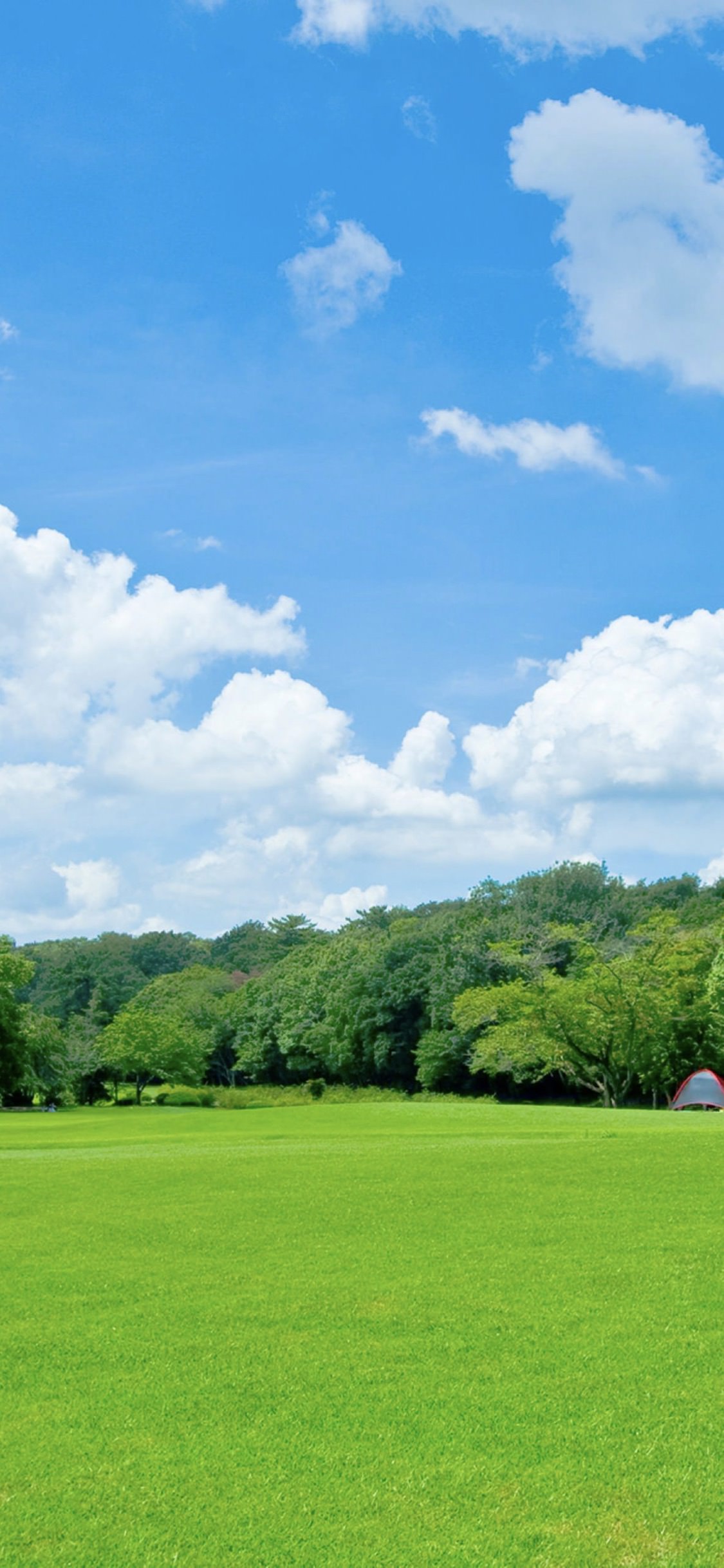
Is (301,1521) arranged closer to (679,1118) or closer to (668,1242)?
(668,1242)

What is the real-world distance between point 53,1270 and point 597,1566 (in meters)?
6.80

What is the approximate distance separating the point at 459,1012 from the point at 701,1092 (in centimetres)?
1411

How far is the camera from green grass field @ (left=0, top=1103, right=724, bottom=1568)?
5.12 metres

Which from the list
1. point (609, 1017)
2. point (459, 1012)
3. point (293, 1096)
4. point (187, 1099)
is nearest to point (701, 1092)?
point (609, 1017)

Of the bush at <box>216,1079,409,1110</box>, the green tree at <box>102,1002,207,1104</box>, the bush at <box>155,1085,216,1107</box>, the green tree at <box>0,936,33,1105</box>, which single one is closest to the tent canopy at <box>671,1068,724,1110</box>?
the bush at <box>216,1079,409,1110</box>

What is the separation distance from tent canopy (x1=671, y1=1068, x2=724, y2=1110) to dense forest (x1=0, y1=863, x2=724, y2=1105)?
367 cm

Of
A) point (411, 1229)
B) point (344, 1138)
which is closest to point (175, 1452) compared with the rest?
point (411, 1229)

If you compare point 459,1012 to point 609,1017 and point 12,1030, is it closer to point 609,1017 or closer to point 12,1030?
point 609,1017

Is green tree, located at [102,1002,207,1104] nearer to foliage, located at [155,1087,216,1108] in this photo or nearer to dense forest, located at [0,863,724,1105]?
dense forest, located at [0,863,724,1105]

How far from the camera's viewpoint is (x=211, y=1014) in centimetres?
9562

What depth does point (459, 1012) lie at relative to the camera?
59.5 metres

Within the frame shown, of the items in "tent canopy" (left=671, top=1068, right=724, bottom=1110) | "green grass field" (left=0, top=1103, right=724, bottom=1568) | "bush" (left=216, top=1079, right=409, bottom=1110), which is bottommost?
"bush" (left=216, top=1079, right=409, bottom=1110)

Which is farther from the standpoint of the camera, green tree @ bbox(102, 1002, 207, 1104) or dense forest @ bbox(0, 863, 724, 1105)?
green tree @ bbox(102, 1002, 207, 1104)

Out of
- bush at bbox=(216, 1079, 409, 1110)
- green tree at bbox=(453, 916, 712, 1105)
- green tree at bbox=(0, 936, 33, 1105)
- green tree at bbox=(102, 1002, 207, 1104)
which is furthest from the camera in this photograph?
green tree at bbox=(102, 1002, 207, 1104)
